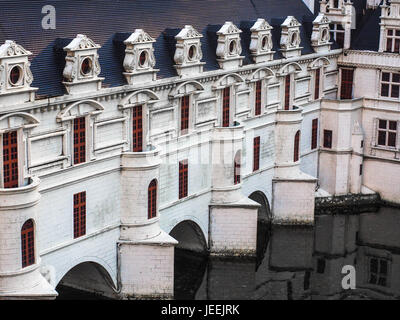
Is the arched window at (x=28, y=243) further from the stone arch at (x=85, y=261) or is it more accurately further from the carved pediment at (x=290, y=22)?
the carved pediment at (x=290, y=22)

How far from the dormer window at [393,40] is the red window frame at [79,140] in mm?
27590

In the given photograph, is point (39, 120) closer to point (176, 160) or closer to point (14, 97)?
point (14, 97)

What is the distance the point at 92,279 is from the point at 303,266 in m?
13.7

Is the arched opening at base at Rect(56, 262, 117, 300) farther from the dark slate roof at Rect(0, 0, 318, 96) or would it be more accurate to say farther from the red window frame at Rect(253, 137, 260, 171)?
the red window frame at Rect(253, 137, 260, 171)

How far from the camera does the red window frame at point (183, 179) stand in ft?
138

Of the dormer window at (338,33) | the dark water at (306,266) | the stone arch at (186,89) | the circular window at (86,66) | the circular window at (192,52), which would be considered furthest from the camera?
the dormer window at (338,33)

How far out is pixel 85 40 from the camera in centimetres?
3362

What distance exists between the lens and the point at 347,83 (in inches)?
Result: 2243

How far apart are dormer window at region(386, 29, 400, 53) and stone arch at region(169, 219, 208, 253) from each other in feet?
66.1

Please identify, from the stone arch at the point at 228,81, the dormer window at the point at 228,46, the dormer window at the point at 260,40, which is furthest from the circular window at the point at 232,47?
the dormer window at the point at 260,40

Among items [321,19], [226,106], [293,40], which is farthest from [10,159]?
[321,19]

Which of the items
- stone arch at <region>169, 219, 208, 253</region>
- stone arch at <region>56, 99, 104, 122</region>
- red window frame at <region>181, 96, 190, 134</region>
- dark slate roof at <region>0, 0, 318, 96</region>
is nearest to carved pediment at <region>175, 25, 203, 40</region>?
dark slate roof at <region>0, 0, 318, 96</region>

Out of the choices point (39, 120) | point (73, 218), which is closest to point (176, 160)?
point (73, 218)

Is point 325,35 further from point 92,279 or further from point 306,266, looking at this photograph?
point 92,279
